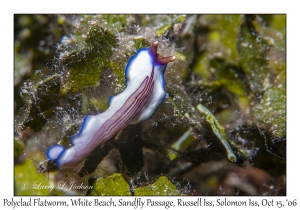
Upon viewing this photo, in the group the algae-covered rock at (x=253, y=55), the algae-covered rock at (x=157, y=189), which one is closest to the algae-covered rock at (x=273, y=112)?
the algae-covered rock at (x=253, y=55)

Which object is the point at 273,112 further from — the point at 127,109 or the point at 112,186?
the point at 112,186

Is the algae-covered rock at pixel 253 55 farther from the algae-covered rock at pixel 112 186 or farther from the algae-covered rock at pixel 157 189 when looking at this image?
the algae-covered rock at pixel 112 186

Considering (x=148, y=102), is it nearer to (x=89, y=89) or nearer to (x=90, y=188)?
(x=89, y=89)

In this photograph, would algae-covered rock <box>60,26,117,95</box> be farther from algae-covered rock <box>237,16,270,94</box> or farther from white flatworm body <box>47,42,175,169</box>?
algae-covered rock <box>237,16,270,94</box>

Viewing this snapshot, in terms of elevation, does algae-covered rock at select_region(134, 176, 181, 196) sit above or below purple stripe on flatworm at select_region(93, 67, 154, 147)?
below

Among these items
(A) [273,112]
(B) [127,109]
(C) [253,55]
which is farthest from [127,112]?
(C) [253,55]

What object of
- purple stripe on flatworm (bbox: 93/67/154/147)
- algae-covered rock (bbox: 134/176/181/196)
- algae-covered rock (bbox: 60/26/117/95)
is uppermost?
algae-covered rock (bbox: 60/26/117/95)

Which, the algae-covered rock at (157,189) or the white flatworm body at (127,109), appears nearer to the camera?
the white flatworm body at (127,109)

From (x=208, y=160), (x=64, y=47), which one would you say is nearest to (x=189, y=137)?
(x=208, y=160)

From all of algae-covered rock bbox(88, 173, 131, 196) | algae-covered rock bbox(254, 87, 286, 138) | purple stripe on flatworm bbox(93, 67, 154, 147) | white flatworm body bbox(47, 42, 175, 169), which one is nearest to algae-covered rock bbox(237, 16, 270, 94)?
algae-covered rock bbox(254, 87, 286, 138)
